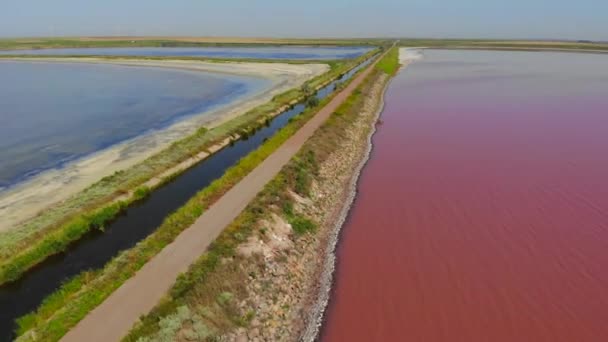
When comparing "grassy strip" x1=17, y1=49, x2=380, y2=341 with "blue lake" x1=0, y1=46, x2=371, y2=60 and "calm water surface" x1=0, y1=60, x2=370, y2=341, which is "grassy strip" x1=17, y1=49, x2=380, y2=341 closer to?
"calm water surface" x1=0, y1=60, x2=370, y2=341

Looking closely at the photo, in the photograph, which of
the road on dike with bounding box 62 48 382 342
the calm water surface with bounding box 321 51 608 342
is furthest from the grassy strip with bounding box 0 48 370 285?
the calm water surface with bounding box 321 51 608 342

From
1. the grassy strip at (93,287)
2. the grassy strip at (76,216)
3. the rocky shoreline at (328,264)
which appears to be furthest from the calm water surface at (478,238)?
the grassy strip at (76,216)

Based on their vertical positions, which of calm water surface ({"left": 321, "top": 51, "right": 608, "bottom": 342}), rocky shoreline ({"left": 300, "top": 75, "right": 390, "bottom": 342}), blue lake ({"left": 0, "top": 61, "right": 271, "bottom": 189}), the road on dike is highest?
the road on dike

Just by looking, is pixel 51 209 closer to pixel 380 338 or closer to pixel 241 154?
pixel 241 154

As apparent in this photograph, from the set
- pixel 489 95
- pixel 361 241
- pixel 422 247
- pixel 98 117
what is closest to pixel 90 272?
pixel 361 241

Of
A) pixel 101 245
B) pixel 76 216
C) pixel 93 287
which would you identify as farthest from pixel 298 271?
pixel 76 216

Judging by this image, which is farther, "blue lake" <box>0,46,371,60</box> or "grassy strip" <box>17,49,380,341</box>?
"blue lake" <box>0,46,371,60</box>
